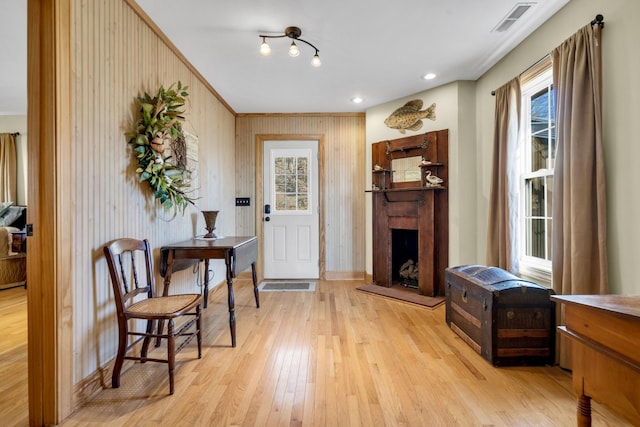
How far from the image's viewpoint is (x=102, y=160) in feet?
5.57

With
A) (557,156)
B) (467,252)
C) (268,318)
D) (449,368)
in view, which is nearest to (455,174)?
(467,252)

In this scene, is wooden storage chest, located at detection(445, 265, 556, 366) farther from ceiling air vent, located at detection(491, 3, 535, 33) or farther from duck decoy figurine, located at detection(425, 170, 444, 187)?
ceiling air vent, located at detection(491, 3, 535, 33)

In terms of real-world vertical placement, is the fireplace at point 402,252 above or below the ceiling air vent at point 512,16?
below

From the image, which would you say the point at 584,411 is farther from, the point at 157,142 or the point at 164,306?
the point at 157,142

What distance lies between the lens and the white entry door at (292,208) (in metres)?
4.30

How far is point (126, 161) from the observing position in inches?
75.6

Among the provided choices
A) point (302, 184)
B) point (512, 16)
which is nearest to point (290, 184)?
point (302, 184)

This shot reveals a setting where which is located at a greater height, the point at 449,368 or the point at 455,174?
the point at 455,174

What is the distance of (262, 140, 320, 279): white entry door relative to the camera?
4.30m

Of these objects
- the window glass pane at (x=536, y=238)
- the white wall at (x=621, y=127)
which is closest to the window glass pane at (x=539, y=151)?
the window glass pane at (x=536, y=238)

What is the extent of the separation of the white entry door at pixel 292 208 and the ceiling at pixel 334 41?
3.01 ft

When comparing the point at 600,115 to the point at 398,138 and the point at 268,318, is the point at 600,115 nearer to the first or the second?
the point at 398,138

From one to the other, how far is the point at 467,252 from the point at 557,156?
1.51 meters

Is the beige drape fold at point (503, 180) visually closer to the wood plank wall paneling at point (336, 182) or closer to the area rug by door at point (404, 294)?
the area rug by door at point (404, 294)
